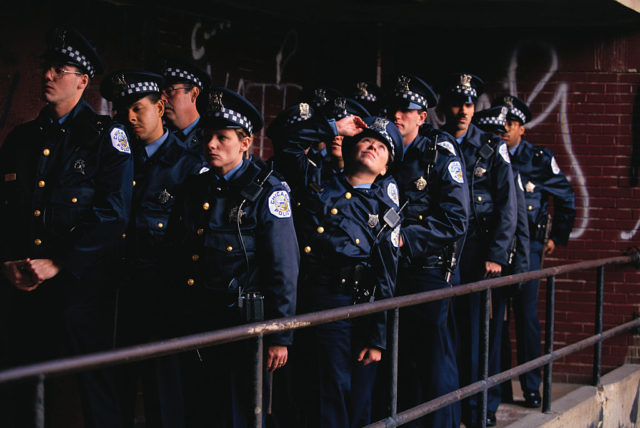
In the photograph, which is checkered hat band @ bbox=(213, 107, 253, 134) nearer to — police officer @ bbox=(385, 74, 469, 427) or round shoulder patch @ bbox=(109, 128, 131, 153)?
round shoulder patch @ bbox=(109, 128, 131, 153)

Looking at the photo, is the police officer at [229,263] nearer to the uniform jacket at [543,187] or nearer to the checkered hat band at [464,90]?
the checkered hat band at [464,90]

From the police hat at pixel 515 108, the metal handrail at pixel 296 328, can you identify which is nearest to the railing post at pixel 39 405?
the metal handrail at pixel 296 328

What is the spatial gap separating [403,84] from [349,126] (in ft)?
2.18

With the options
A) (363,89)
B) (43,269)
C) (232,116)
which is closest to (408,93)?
(363,89)

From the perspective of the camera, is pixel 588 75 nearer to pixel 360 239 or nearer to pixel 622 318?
pixel 622 318

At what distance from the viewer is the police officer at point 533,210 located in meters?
6.14

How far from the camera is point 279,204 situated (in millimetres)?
3551

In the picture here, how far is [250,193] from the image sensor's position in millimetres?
3498

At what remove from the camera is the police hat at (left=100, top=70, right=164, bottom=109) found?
4266 millimetres

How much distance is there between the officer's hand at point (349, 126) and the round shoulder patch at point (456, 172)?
653mm

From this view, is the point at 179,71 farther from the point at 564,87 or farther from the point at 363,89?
the point at 564,87

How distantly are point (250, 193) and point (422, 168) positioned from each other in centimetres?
154

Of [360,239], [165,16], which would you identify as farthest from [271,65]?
[360,239]

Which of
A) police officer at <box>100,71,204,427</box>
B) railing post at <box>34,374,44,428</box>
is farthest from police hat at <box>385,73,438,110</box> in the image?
railing post at <box>34,374,44,428</box>
